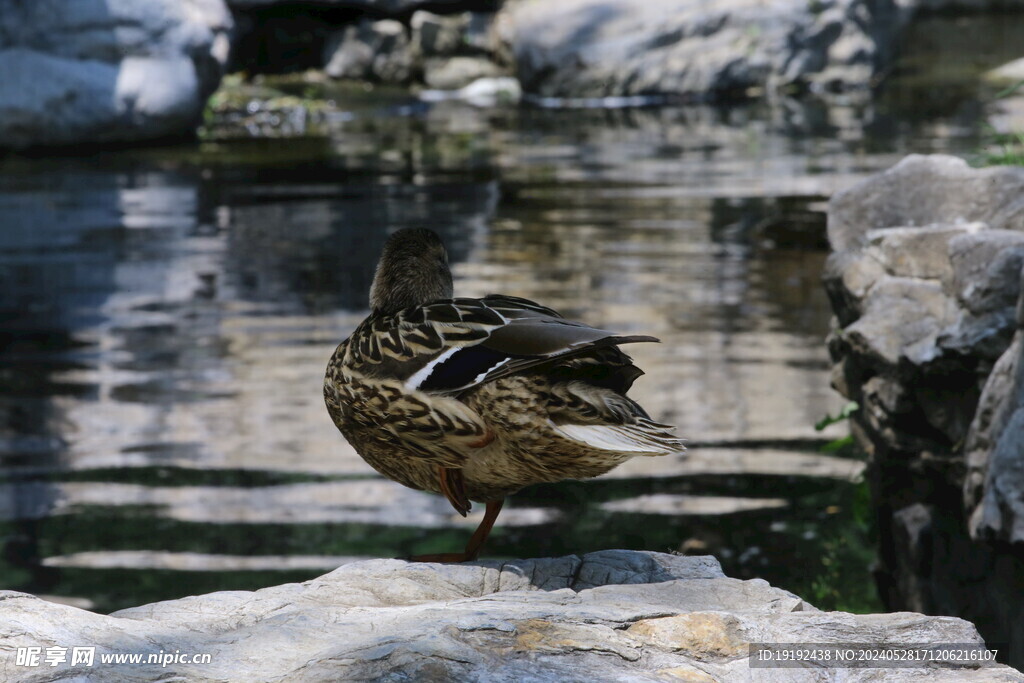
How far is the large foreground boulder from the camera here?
390cm

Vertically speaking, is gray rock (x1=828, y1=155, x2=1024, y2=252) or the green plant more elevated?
gray rock (x1=828, y1=155, x2=1024, y2=252)

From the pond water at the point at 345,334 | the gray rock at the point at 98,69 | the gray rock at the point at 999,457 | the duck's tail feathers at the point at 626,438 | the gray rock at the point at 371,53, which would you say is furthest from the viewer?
the gray rock at the point at 371,53

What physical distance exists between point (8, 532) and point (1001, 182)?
4.51 meters

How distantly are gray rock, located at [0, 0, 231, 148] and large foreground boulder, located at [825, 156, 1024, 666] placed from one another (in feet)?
34.5

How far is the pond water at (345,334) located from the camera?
18.3 feet

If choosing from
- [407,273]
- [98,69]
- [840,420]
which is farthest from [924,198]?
[98,69]

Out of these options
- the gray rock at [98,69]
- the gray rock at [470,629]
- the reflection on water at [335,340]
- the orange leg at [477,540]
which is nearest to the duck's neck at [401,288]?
the orange leg at [477,540]

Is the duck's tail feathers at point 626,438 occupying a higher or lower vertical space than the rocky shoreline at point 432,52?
higher

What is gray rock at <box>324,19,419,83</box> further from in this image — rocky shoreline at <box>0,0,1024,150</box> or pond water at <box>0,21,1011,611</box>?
pond water at <box>0,21,1011,611</box>

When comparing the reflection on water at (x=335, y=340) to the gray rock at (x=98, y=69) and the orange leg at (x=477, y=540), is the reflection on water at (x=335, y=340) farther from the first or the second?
the orange leg at (x=477, y=540)

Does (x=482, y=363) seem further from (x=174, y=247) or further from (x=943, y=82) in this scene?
(x=943, y=82)

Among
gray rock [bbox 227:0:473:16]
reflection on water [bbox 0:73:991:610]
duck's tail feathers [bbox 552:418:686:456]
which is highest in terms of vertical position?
duck's tail feathers [bbox 552:418:686:456]

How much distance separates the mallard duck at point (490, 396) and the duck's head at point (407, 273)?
10 cm

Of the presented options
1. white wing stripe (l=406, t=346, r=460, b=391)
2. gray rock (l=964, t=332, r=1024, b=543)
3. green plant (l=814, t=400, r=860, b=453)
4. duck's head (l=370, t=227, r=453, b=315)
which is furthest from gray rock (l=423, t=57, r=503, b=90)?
white wing stripe (l=406, t=346, r=460, b=391)
